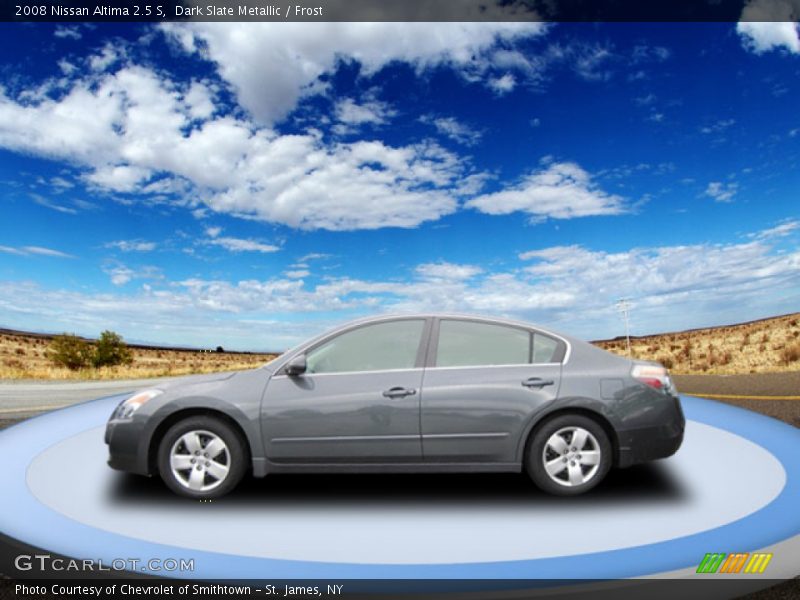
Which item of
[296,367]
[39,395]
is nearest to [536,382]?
[296,367]

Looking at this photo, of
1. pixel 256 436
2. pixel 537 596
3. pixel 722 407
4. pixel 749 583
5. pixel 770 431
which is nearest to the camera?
pixel 537 596

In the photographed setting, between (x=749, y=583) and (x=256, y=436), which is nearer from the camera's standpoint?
(x=749, y=583)

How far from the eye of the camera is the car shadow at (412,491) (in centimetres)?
526

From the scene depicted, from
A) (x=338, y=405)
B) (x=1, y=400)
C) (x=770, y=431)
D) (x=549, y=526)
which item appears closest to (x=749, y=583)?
(x=549, y=526)

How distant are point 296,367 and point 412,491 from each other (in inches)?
54.3

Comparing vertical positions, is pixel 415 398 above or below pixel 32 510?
above

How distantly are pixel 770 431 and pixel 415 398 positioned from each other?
4635mm

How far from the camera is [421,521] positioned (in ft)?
15.8

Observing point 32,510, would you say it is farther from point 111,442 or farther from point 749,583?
point 749,583

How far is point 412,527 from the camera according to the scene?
15.3 ft

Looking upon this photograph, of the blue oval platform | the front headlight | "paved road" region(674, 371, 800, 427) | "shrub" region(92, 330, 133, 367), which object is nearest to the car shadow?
the blue oval platform

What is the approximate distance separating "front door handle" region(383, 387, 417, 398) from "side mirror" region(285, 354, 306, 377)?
0.69 metres

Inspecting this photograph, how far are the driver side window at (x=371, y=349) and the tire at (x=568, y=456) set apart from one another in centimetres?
121

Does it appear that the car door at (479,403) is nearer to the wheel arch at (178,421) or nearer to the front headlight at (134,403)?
the wheel arch at (178,421)
